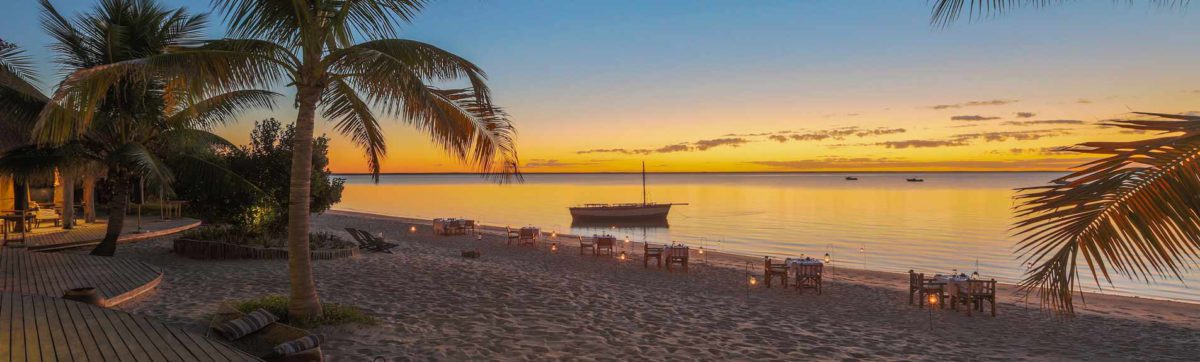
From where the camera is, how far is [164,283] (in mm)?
11352

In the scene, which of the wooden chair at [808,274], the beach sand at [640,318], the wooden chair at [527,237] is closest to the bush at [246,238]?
the beach sand at [640,318]

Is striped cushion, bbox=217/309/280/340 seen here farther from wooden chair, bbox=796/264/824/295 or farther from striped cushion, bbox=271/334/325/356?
wooden chair, bbox=796/264/824/295

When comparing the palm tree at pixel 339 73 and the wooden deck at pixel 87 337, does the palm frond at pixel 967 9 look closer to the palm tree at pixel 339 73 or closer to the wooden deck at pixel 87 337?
the palm tree at pixel 339 73

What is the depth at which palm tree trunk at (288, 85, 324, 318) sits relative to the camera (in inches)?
310

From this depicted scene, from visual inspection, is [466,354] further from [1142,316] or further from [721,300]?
[1142,316]

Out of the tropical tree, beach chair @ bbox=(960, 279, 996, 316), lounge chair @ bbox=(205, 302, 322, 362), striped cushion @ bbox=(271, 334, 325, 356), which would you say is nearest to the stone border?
lounge chair @ bbox=(205, 302, 322, 362)

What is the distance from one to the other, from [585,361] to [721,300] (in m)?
5.81

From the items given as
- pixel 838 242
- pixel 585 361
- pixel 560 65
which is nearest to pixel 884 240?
pixel 838 242

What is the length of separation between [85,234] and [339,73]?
620 inches

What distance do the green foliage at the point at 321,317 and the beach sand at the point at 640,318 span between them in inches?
9.2

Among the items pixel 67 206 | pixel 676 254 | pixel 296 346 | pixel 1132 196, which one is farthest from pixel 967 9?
pixel 67 206

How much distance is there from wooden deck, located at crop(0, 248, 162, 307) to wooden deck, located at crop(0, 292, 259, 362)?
7.68ft

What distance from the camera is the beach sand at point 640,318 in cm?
835

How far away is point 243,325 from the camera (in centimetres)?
671
